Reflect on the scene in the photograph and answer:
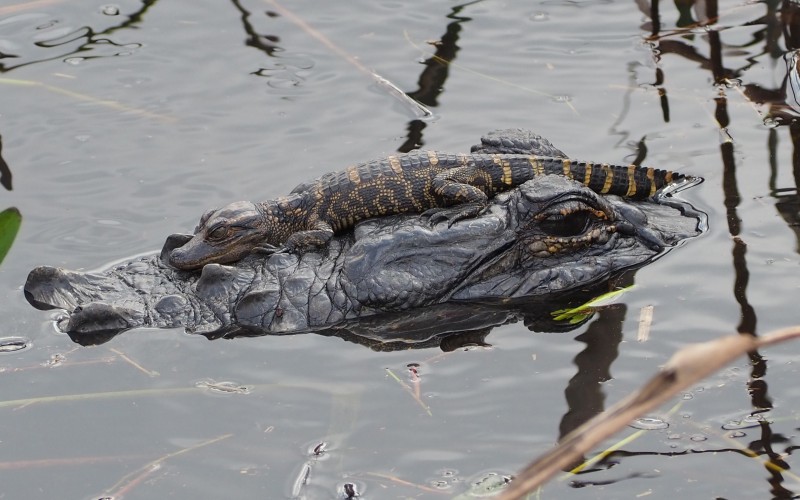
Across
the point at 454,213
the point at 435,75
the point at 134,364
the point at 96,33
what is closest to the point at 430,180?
the point at 454,213

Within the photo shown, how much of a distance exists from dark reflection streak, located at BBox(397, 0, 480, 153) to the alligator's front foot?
74.1 inches

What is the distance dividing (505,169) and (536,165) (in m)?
0.18

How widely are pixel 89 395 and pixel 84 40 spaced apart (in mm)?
5112

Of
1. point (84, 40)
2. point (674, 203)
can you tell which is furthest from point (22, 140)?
point (674, 203)

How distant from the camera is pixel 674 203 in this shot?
6426 millimetres

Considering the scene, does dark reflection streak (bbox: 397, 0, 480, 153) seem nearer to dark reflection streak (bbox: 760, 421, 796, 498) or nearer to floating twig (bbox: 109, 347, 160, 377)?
floating twig (bbox: 109, 347, 160, 377)

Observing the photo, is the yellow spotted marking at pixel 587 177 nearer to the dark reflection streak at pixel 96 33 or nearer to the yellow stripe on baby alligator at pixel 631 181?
the yellow stripe on baby alligator at pixel 631 181

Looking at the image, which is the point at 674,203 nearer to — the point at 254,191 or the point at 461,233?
the point at 461,233

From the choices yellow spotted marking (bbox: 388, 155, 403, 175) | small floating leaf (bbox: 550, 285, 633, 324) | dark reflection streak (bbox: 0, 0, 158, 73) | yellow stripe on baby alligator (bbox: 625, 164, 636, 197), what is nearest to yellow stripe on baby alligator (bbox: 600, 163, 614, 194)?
yellow stripe on baby alligator (bbox: 625, 164, 636, 197)

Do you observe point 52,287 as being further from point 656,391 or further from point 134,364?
point 656,391

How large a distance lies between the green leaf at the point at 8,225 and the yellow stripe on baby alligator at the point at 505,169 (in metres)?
4.12

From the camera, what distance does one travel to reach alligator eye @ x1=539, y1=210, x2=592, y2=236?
5598mm

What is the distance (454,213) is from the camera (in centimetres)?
577

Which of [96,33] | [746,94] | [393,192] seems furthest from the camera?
[96,33]
